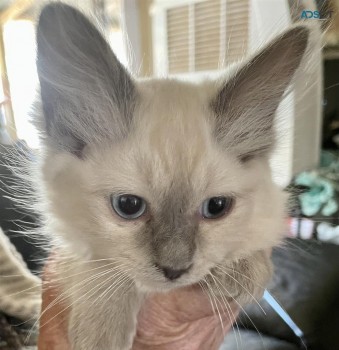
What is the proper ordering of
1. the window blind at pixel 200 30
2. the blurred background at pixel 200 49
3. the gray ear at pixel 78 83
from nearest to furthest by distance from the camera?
the gray ear at pixel 78 83
the blurred background at pixel 200 49
the window blind at pixel 200 30

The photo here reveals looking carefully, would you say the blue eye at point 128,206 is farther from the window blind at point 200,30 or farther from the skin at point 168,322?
the window blind at point 200,30

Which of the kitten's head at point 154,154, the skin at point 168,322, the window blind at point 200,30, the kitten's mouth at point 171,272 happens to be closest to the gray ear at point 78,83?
the kitten's head at point 154,154

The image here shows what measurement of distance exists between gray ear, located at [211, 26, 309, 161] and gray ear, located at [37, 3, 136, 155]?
0.66 ft

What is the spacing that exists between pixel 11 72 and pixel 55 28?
0.94 ft

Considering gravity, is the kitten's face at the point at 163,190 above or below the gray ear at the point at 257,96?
below

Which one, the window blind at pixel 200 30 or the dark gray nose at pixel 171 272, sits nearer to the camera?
the dark gray nose at pixel 171 272

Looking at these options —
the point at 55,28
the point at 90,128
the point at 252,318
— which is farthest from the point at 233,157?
the point at 252,318

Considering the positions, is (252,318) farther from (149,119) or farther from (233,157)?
(149,119)

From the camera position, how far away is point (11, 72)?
957 mm

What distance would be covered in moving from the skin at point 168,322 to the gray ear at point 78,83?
0.40 m

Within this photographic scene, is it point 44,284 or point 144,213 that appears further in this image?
point 44,284

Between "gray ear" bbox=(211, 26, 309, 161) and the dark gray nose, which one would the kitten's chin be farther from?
"gray ear" bbox=(211, 26, 309, 161)

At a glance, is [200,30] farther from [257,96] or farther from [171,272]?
[171,272]

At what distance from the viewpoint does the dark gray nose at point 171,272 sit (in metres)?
0.77
